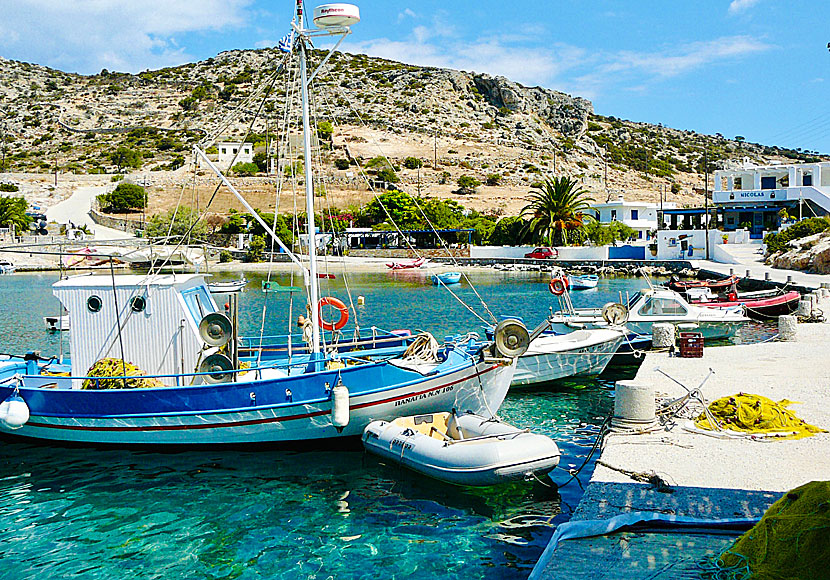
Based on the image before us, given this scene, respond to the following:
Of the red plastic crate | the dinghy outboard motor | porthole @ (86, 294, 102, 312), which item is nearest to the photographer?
the dinghy outboard motor

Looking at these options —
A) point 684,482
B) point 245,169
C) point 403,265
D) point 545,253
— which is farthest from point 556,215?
point 684,482

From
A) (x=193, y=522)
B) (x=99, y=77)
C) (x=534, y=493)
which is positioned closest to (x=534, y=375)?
(x=534, y=493)

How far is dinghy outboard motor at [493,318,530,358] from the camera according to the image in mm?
13867

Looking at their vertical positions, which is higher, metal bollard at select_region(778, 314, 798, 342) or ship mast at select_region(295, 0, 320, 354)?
ship mast at select_region(295, 0, 320, 354)

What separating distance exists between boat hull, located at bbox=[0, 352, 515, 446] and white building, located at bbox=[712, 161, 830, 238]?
63.7m

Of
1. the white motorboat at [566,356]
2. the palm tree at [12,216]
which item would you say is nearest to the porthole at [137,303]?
the white motorboat at [566,356]

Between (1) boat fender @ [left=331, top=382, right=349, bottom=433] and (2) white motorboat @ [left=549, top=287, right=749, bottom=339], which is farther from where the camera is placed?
(2) white motorboat @ [left=549, top=287, right=749, bottom=339]

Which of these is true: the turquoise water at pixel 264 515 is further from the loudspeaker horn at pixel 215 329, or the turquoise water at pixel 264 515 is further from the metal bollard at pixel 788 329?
the metal bollard at pixel 788 329

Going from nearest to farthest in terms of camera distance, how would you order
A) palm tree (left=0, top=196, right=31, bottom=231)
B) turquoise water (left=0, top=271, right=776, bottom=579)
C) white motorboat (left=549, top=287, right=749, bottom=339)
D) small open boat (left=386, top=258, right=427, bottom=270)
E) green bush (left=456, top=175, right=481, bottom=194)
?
turquoise water (left=0, top=271, right=776, bottom=579)
white motorboat (left=549, top=287, right=749, bottom=339)
small open boat (left=386, top=258, right=427, bottom=270)
palm tree (left=0, top=196, right=31, bottom=231)
green bush (left=456, top=175, right=481, bottom=194)

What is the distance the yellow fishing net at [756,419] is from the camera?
11.4 meters

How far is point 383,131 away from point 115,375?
13708cm

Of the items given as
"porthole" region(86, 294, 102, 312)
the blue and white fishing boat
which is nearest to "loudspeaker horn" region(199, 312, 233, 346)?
the blue and white fishing boat

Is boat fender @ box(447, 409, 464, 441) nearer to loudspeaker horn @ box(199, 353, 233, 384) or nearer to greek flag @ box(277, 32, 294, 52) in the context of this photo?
loudspeaker horn @ box(199, 353, 233, 384)

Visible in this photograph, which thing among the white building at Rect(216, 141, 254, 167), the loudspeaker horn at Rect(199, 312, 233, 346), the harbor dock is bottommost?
the harbor dock
